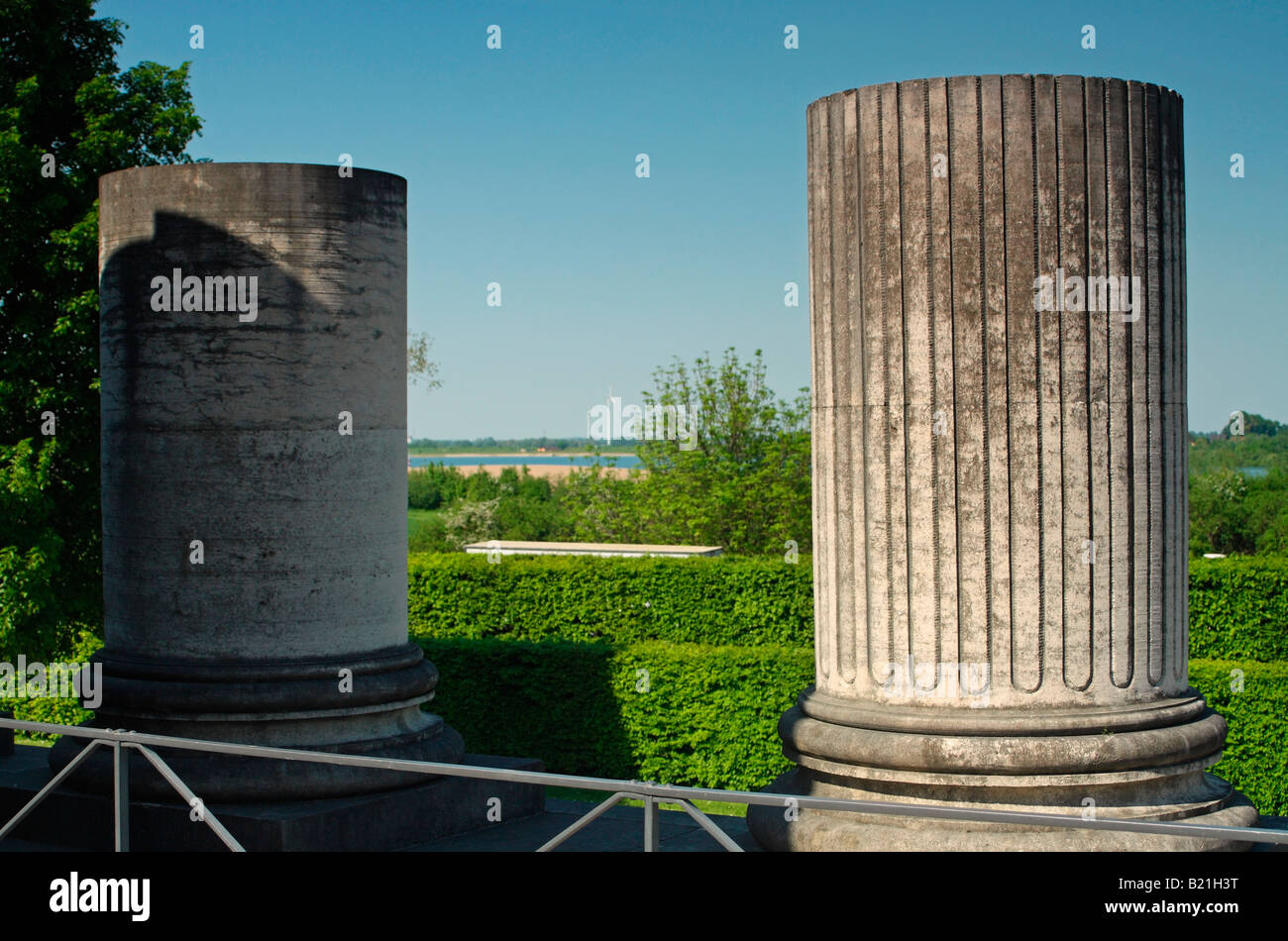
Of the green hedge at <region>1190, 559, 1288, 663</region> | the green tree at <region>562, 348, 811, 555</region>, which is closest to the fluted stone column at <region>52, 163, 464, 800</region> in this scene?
the green hedge at <region>1190, 559, 1288, 663</region>

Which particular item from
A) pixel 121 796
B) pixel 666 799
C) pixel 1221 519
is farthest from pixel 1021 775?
pixel 1221 519

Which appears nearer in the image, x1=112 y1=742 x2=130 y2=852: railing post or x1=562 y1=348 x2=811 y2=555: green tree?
x1=112 y1=742 x2=130 y2=852: railing post

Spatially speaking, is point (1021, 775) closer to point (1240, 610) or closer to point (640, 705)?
point (640, 705)

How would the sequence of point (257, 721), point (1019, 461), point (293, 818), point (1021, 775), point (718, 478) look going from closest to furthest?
point (1021, 775) → point (1019, 461) → point (293, 818) → point (257, 721) → point (718, 478)

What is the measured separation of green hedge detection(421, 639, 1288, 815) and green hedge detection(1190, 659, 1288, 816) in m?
0.46

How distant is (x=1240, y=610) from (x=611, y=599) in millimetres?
8074

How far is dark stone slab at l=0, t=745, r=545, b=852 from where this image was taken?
8.30 meters

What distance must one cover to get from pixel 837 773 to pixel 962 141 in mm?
3069

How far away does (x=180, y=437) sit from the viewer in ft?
29.2

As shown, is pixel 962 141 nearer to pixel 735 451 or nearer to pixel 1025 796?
pixel 1025 796

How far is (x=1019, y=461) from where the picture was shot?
20.4 ft

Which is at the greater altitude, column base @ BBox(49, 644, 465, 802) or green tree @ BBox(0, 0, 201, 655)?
green tree @ BBox(0, 0, 201, 655)

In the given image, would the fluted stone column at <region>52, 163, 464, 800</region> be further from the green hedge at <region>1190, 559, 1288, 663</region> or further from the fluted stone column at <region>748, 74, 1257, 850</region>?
the green hedge at <region>1190, 559, 1288, 663</region>
